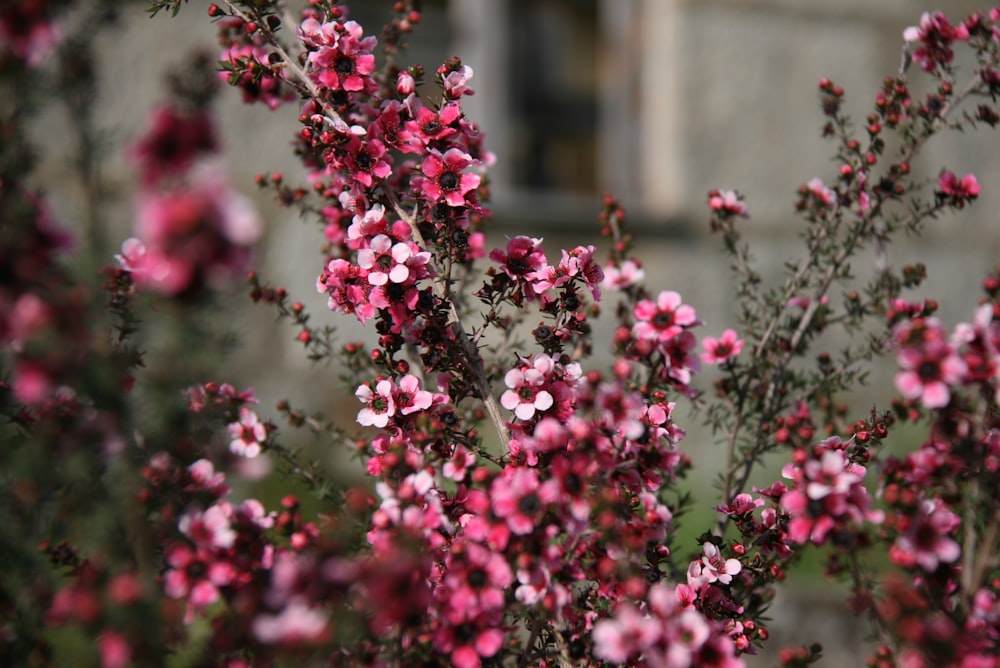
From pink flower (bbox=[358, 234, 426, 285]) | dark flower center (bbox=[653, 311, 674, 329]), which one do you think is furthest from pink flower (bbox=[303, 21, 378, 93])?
dark flower center (bbox=[653, 311, 674, 329])

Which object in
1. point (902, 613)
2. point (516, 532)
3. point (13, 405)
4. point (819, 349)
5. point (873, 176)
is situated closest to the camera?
point (902, 613)

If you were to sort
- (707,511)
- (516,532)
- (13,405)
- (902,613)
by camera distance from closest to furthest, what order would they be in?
(902,613)
(516,532)
(13,405)
(707,511)

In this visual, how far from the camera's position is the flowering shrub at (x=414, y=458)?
85cm

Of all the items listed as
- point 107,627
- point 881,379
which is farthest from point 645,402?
point 881,379

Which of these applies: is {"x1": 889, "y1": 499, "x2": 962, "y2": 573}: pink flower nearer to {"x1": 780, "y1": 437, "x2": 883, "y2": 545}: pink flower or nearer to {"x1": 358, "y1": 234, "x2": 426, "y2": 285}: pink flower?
{"x1": 780, "y1": 437, "x2": 883, "y2": 545}: pink flower

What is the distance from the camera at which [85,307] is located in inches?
33.4

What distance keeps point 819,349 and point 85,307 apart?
4505 millimetres

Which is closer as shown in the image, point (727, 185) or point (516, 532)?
point (516, 532)

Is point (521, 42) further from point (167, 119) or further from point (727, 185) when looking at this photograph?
point (167, 119)

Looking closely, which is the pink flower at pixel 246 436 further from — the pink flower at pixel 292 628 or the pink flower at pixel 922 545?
the pink flower at pixel 922 545

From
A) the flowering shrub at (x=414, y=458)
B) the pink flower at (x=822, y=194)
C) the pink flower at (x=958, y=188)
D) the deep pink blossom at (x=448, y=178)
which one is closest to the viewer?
the flowering shrub at (x=414, y=458)

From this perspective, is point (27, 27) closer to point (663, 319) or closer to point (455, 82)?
point (455, 82)

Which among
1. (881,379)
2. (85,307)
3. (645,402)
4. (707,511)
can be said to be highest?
(881,379)

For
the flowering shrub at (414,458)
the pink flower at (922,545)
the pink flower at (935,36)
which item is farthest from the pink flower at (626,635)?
the pink flower at (935,36)
